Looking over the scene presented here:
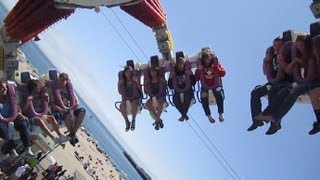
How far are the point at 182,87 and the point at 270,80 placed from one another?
312 centimetres

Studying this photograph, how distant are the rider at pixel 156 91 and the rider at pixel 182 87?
1.22 feet

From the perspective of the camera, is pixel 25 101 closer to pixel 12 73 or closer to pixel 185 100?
pixel 12 73

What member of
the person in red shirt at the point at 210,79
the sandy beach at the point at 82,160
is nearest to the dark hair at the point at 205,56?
the person in red shirt at the point at 210,79

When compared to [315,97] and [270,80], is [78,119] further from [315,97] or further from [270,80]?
[315,97]

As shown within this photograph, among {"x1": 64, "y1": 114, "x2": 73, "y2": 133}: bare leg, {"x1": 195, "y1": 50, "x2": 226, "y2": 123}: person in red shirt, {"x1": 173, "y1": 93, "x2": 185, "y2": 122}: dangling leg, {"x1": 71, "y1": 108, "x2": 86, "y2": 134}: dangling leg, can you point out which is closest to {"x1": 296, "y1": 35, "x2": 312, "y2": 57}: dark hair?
{"x1": 195, "y1": 50, "x2": 226, "y2": 123}: person in red shirt

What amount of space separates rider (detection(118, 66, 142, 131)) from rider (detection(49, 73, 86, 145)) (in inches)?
60.6

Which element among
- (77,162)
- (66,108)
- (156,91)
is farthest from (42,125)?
(77,162)

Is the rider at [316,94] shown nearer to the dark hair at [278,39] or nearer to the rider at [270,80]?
the rider at [270,80]

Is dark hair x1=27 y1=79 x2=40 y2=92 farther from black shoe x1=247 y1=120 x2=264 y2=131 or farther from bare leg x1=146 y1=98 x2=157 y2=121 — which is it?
black shoe x1=247 y1=120 x2=264 y2=131

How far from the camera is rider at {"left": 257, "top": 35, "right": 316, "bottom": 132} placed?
45.9 feet

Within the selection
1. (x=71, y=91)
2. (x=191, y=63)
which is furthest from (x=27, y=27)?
(x=191, y=63)

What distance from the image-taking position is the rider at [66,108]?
1694 centimetres

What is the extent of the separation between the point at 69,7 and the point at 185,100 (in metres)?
4.56

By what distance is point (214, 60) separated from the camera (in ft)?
55.1
